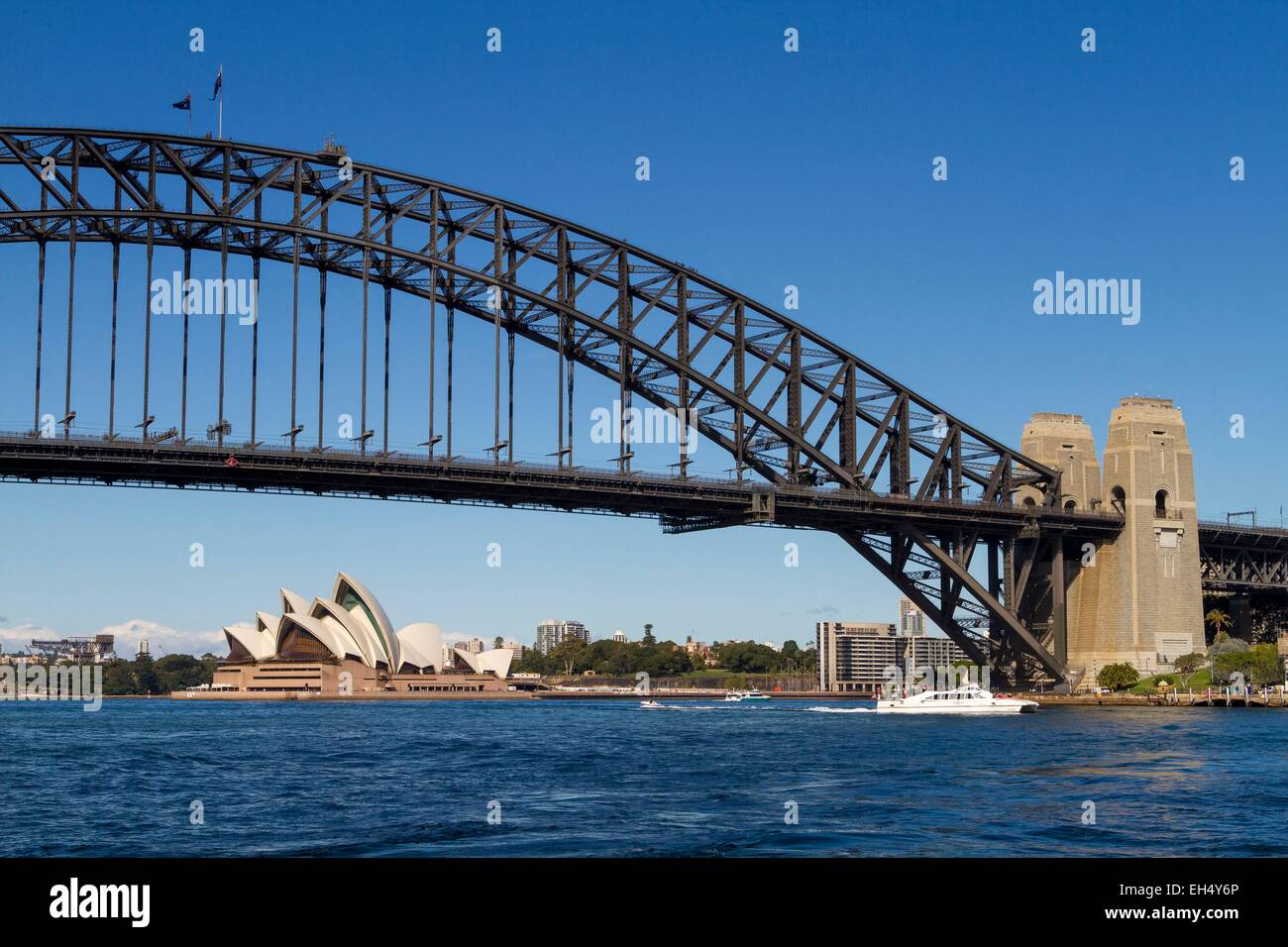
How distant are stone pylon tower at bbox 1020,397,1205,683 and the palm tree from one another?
83.0 feet

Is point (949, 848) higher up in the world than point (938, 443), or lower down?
Answer: lower down

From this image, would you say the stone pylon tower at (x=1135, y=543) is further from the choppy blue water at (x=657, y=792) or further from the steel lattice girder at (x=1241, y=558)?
the choppy blue water at (x=657, y=792)

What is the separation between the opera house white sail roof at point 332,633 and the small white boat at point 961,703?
9437 centimetres

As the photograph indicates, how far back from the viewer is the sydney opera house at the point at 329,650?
17800cm

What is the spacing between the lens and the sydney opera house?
178 metres

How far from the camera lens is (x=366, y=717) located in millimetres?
106062

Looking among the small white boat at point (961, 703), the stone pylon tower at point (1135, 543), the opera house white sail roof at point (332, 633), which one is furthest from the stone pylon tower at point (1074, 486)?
the opera house white sail roof at point (332, 633)

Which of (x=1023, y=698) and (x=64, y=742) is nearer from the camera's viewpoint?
(x=64, y=742)

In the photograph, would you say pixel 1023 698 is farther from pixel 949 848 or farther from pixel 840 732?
pixel 949 848

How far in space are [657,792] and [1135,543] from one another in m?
76.8

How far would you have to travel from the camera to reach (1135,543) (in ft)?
353

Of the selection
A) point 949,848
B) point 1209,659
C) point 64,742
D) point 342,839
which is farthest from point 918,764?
point 1209,659

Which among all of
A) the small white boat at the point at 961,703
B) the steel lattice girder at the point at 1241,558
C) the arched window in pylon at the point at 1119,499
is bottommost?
the small white boat at the point at 961,703
